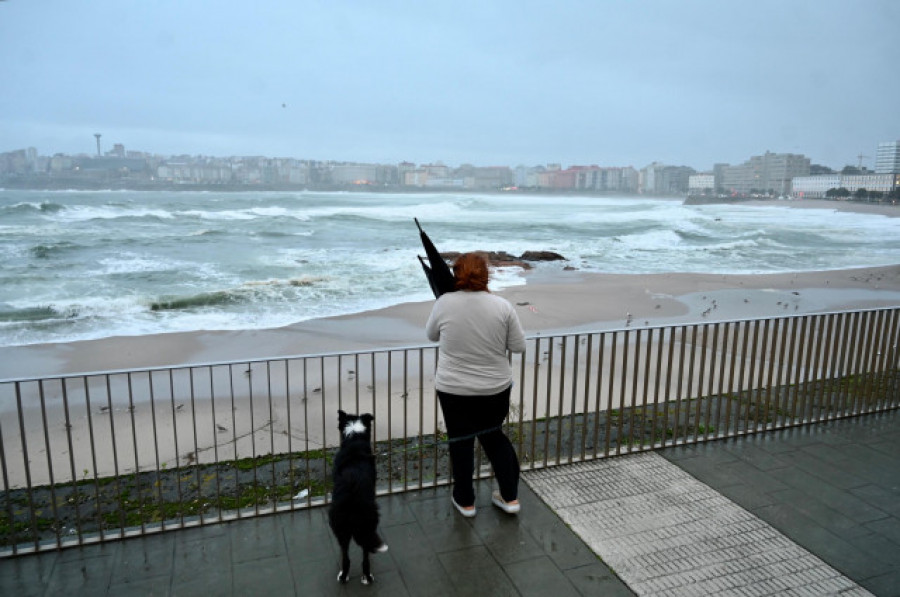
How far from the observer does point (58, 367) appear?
1166 cm

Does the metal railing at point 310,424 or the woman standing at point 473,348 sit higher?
the woman standing at point 473,348

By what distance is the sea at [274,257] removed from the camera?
17.1 metres

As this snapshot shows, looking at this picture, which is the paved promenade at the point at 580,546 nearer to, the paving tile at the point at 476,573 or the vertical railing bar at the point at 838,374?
the paving tile at the point at 476,573

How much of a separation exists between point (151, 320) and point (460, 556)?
1442 centimetres

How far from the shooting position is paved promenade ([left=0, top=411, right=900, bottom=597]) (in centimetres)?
352

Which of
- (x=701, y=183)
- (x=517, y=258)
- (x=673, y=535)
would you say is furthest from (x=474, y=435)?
(x=701, y=183)

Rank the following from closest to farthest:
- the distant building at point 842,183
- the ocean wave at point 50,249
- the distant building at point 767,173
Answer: the ocean wave at point 50,249 → the distant building at point 842,183 → the distant building at point 767,173

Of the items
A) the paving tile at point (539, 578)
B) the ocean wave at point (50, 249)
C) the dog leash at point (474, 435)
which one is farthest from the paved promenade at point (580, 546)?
the ocean wave at point (50, 249)

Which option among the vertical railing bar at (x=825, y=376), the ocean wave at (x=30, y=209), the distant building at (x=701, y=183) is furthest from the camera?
the distant building at (x=701, y=183)

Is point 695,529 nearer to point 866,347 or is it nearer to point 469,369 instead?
point 469,369

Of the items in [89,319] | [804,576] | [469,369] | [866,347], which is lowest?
[89,319]

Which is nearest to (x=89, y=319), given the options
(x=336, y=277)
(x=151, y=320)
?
(x=151, y=320)

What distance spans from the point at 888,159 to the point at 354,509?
138993 mm

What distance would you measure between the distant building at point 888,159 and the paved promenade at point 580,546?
123909 mm
